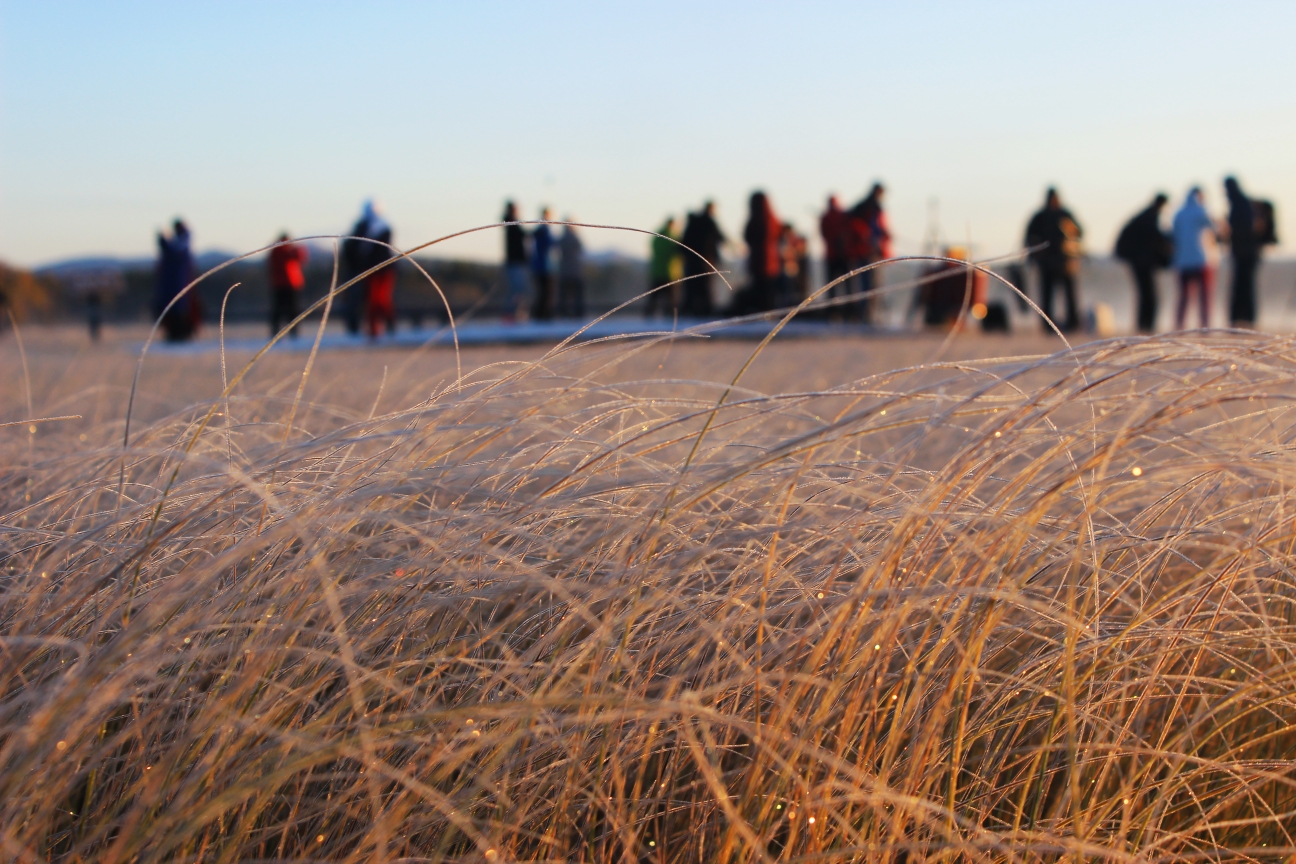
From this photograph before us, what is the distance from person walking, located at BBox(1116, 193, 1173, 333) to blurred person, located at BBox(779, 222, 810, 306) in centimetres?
508

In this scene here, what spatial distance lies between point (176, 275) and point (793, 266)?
9.15 metres

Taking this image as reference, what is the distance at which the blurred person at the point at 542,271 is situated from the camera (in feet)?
50.8

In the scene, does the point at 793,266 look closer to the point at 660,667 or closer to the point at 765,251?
the point at 765,251

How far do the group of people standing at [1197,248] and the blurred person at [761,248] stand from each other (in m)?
4.22

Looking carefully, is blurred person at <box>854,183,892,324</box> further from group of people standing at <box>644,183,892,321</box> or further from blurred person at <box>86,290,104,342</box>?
blurred person at <box>86,290,104,342</box>

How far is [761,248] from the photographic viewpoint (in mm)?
14609

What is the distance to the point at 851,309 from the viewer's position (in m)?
16.7

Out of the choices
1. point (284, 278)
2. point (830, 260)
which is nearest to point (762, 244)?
point (830, 260)

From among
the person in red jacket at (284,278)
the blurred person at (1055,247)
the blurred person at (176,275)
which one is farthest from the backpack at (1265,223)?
the blurred person at (176,275)

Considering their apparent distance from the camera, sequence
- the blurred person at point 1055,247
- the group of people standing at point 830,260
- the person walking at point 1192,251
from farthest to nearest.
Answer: the blurred person at point 1055,247 < the group of people standing at point 830,260 < the person walking at point 1192,251

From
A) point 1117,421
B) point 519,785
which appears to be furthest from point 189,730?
point 1117,421

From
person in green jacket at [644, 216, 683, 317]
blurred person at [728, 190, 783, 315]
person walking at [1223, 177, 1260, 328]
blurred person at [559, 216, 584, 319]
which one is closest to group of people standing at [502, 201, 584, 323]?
blurred person at [559, 216, 584, 319]

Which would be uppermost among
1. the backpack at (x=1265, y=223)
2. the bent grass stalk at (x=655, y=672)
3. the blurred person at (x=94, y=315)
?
the backpack at (x=1265, y=223)

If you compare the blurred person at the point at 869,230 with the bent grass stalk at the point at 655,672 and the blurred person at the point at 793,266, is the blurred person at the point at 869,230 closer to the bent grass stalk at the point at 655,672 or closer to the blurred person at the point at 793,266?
the blurred person at the point at 793,266
